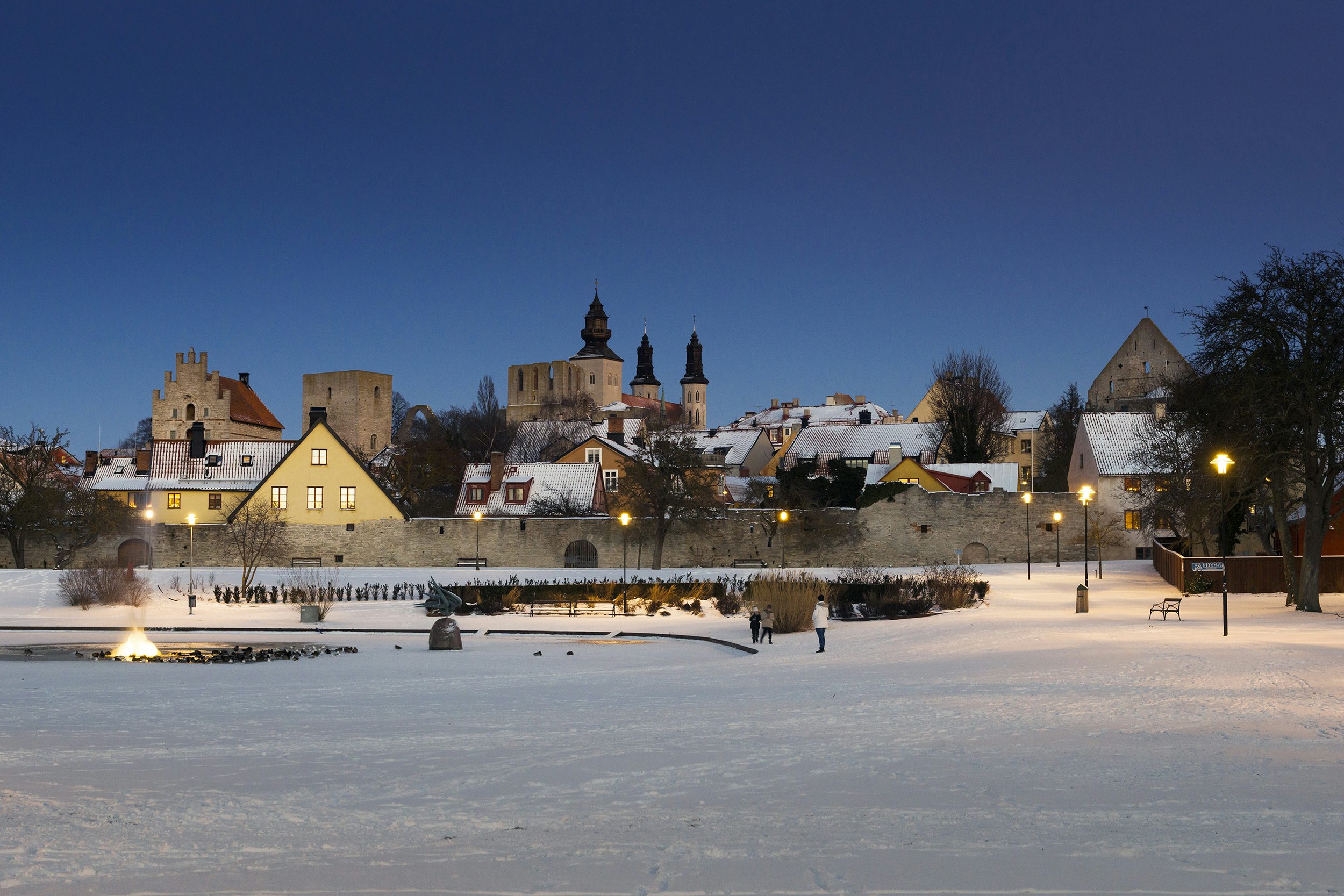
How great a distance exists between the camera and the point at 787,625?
2403 centimetres

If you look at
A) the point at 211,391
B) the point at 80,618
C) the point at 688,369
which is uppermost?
the point at 688,369

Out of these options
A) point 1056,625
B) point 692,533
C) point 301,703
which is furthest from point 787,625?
point 692,533

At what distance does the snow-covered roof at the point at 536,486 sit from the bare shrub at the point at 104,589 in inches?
763

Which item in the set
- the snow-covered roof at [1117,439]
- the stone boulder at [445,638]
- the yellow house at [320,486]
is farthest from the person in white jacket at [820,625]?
the yellow house at [320,486]

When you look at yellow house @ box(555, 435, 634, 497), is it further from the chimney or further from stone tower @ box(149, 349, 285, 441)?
stone tower @ box(149, 349, 285, 441)

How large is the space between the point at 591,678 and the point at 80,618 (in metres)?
18.7

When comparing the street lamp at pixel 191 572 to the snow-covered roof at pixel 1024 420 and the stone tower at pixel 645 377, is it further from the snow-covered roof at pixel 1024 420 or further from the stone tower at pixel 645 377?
the stone tower at pixel 645 377

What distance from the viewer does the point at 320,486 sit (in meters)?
50.1

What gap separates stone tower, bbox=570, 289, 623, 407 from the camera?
490 ft

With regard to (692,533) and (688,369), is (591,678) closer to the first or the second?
(692,533)

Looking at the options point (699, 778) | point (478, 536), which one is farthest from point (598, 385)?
point (699, 778)

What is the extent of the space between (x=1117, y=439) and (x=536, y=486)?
2419 cm

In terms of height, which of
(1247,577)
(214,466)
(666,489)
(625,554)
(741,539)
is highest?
(214,466)

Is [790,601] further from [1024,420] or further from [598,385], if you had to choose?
[598,385]
